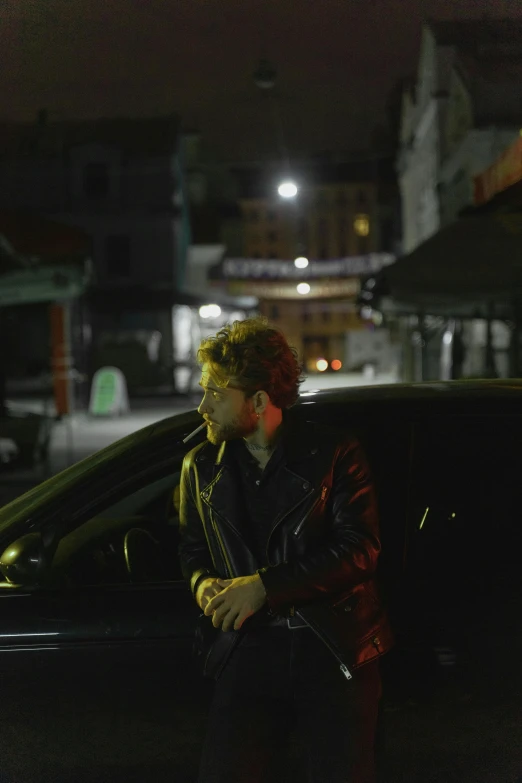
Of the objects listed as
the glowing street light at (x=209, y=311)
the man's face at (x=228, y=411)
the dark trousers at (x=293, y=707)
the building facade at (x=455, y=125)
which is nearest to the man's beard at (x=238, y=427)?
the man's face at (x=228, y=411)

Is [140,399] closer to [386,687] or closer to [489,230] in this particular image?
[489,230]

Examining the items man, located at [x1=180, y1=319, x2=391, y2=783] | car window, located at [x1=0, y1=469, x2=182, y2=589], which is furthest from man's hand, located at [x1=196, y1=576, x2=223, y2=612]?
car window, located at [x1=0, y1=469, x2=182, y2=589]

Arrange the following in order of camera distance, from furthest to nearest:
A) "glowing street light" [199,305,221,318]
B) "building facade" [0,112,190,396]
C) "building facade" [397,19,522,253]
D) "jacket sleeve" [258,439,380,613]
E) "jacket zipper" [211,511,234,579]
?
1. "building facade" [0,112,190,396]
2. "glowing street light" [199,305,221,318]
3. "building facade" [397,19,522,253]
4. "jacket zipper" [211,511,234,579]
5. "jacket sleeve" [258,439,380,613]

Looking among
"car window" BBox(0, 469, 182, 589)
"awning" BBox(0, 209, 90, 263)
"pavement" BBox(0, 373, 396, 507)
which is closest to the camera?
"car window" BBox(0, 469, 182, 589)

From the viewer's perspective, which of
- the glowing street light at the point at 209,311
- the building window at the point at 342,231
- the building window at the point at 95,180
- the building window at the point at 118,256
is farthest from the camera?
the building window at the point at 342,231

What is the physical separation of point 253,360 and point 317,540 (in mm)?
478

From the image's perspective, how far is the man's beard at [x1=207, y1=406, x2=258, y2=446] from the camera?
2338mm

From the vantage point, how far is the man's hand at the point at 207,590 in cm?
228

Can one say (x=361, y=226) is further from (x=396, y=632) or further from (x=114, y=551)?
(x=396, y=632)

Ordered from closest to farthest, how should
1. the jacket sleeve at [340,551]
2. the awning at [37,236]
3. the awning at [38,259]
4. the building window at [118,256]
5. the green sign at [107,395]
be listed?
1. the jacket sleeve at [340,551]
2. the awning at [37,236]
3. the awning at [38,259]
4. the green sign at [107,395]
5. the building window at [118,256]

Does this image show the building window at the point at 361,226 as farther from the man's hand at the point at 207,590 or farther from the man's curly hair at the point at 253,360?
the man's hand at the point at 207,590

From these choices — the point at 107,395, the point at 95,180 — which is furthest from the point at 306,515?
the point at 95,180

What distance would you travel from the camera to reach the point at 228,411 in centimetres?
234

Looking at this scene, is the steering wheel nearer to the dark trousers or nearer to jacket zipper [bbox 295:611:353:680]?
the dark trousers
